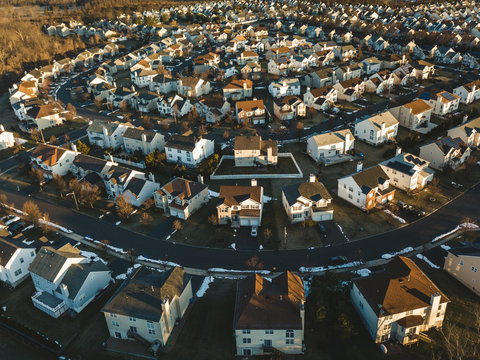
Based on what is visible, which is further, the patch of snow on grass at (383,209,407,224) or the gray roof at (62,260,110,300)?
the patch of snow on grass at (383,209,407,224)

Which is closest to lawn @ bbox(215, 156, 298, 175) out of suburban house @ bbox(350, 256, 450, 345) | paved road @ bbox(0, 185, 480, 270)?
paved road @ bbox(0, 185, 480, 270)

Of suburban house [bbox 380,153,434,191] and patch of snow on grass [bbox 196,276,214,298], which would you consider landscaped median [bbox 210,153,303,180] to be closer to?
suburban house [bbox 380,153,434,191]

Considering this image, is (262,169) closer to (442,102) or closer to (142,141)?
(142,141)

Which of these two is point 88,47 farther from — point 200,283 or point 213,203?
point 200,283

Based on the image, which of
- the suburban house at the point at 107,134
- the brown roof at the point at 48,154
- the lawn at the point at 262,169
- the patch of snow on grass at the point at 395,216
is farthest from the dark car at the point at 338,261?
the suburban house at the point at 107,134

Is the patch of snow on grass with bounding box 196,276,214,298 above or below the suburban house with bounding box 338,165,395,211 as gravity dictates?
below

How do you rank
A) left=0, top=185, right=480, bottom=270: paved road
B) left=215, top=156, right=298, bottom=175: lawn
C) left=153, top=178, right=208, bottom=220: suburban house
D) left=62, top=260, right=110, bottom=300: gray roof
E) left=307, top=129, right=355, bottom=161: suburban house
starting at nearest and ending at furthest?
left=62, top=260, right=110, bottom=300: gray roof
left=0, top=185, right=480, bottom=270: paved road
left=153, top=178, right=208, bottom=220: suburban house
left=215, top=156, right=298, bottom=175: lawn
left=307, top=129, right=355, bottom=161: suburban house

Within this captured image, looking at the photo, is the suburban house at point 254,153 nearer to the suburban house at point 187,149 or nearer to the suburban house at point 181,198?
the suburban house at point 187,149

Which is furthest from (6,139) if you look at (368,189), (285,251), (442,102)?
(442,102)

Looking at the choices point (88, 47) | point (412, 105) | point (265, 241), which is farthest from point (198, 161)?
point (88, 47)
